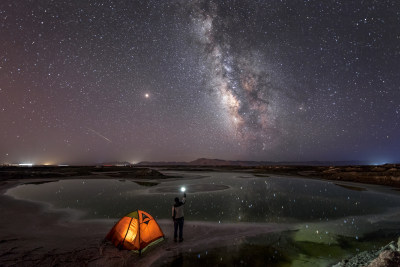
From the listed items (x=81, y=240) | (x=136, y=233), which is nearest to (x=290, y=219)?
(x=136, y=233)

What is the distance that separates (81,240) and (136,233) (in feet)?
11.1

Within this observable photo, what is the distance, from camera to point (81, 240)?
1075 centimetres

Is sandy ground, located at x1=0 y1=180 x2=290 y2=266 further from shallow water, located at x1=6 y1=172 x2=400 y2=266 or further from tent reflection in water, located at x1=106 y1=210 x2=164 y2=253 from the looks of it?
shallow water, located at x1=6 y1=172 x2=400 y2=266

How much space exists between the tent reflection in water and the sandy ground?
0.30 metres

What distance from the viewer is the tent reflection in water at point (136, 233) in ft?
31.1

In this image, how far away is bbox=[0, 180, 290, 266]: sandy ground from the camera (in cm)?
851

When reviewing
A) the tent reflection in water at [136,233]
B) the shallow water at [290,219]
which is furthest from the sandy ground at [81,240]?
the shallow water at [290,219]

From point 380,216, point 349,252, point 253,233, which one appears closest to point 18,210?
point 253,233

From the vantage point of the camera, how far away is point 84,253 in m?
9.13

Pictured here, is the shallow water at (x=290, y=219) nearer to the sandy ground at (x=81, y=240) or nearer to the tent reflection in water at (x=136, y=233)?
the sandy ground at (x=81, y=240)

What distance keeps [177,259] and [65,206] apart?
15695 millimetres

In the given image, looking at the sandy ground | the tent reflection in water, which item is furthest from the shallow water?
the tent reflection in water

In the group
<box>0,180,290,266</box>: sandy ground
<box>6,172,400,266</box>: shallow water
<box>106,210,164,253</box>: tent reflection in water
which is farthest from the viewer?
<box>106,210,164,253</box>: tent reflection in water

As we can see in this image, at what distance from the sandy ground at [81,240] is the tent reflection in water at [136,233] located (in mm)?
302
